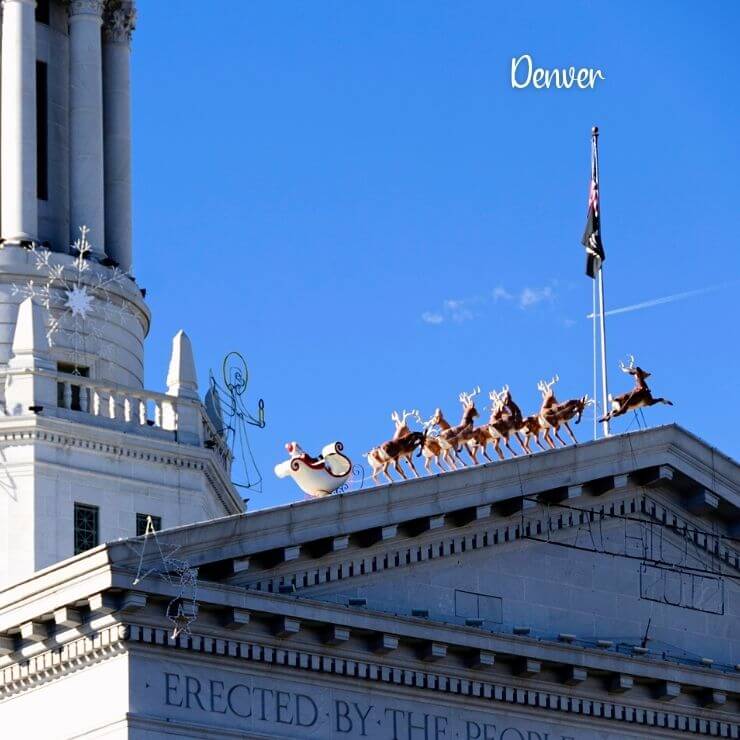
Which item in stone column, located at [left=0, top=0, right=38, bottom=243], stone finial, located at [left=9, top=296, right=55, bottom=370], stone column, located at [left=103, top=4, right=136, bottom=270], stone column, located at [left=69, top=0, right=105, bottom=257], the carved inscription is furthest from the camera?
stone column, located at [left=103, top=4, right=136, bottom=270]

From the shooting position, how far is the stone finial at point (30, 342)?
7044 centimetres

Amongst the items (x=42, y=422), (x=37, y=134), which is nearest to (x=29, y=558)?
(x=42, y=422)

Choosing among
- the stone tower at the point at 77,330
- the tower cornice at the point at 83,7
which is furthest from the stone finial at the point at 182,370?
the tower cornice at the point at 83,7

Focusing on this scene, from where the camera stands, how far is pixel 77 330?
7281 cm

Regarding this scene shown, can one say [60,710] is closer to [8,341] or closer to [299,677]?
[299,677]

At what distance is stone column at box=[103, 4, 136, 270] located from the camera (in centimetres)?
7588

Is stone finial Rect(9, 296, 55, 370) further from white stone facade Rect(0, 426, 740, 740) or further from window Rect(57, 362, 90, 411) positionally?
white stone facade Rect(0, 426, 740, 740)

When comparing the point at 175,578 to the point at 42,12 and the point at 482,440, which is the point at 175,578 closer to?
the point at 482,440

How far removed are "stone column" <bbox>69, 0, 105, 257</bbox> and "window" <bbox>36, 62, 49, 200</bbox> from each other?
1.72 feet

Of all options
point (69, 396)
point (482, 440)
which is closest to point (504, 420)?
point (482, 440)

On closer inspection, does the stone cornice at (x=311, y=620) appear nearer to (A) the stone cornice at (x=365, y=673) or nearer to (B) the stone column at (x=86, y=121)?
(A) the stone cornice at (x=365, y=673)

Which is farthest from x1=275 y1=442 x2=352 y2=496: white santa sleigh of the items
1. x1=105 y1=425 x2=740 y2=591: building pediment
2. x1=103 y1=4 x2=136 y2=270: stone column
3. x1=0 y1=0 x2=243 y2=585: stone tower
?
x1=103 y1=4 x2=136 y2=270: stone column

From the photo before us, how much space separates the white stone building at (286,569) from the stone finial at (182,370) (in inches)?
2.7

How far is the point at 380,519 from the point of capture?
194 feet
